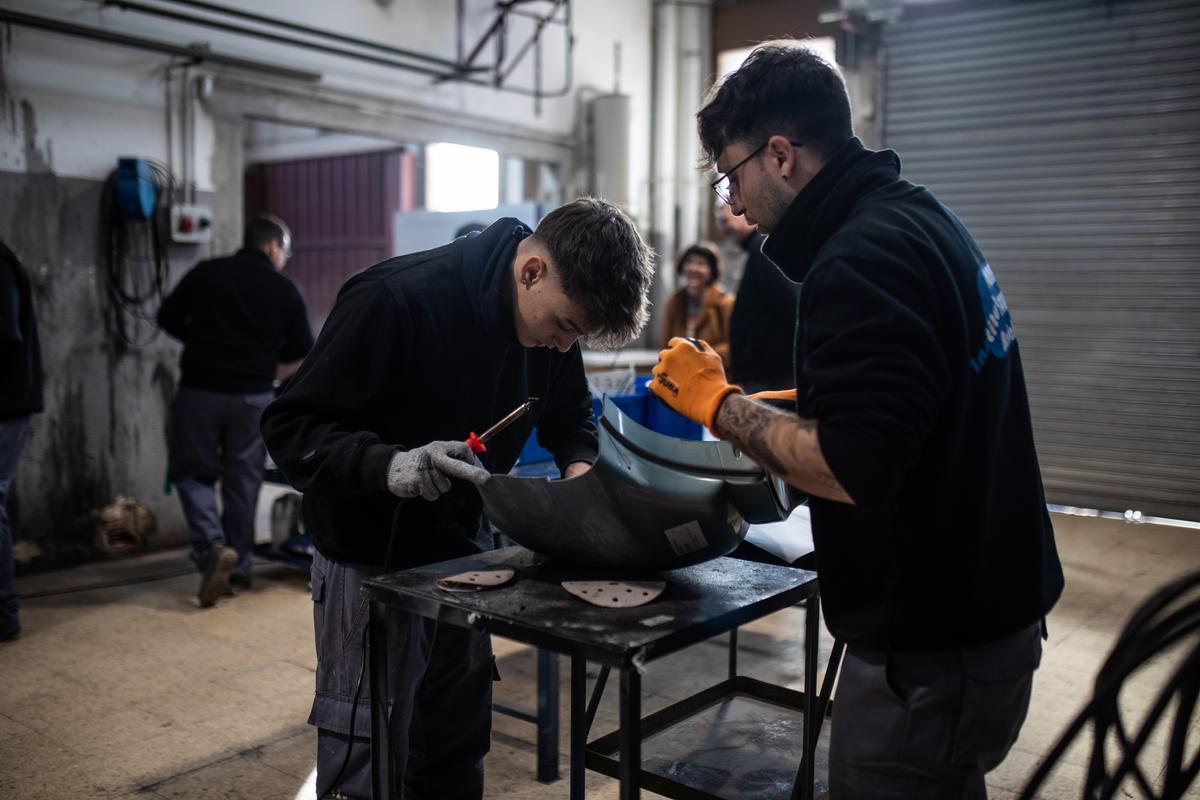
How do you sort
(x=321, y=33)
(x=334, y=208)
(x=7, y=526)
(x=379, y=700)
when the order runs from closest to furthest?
(x=379, y=700)
(x=7, y=526)
(x=321, y=33)
(x=334, y=208)

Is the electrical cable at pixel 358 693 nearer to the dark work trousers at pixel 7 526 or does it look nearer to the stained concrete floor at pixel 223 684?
the stained concrete floor at pixel 223 684

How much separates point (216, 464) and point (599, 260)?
10.3ft

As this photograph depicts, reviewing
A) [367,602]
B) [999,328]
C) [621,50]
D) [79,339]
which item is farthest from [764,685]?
[621,50]

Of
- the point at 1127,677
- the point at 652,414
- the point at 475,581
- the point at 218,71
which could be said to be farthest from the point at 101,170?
the point at 1127,677

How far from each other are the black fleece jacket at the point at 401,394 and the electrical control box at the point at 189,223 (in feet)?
11.2

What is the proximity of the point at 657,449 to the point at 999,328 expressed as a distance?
61cm

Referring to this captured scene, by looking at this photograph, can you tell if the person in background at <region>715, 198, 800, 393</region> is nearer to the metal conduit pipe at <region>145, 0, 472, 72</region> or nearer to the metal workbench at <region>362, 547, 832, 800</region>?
the metal workbench at <region>362, 547, 832, 800</region>

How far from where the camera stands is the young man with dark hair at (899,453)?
1.17 meters

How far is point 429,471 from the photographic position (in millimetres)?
1585

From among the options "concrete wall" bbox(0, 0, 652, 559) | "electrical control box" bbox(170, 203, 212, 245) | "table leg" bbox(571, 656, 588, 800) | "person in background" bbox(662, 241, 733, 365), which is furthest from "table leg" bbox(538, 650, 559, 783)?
"electrical control box" bbox(170, 203, 212, 245)

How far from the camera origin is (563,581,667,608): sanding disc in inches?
59.5

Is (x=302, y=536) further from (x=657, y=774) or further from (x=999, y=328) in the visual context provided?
(x=999, y=328)

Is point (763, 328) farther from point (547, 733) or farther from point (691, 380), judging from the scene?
point (691, 380)

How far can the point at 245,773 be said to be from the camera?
260 cm
